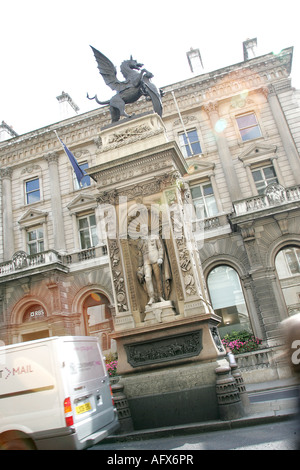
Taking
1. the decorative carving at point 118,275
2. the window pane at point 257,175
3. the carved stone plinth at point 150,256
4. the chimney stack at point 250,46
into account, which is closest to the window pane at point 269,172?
the window pane at point 257,175

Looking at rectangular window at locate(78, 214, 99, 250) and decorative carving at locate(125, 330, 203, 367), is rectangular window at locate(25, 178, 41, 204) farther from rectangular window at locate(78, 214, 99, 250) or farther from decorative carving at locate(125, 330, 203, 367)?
decorative carving at locate(125, 330, 203, 367)

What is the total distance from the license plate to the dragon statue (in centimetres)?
705

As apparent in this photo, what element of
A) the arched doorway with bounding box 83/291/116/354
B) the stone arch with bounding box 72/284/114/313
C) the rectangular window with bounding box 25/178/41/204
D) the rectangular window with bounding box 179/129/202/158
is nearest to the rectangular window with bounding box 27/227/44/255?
the rectangular window with bounding box 25/178/41/204

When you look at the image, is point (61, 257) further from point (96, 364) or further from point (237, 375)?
point (237, 375)

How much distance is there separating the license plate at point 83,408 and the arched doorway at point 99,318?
539 inches

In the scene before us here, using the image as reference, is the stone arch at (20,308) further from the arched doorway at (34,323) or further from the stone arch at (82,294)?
the stone arch at (82,294)

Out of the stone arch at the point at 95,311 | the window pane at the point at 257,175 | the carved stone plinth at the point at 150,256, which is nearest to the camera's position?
the carved stone plinth at the point at 150,256

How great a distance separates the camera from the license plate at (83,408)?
5.93m

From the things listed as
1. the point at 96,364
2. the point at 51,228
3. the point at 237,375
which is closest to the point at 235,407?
the point at 237,375

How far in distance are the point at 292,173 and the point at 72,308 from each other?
48.5ft

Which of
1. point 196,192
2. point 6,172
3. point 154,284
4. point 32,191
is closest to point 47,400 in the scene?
point 154,284

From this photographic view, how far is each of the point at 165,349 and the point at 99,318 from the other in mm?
14162

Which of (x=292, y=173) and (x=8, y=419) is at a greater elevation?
(x=292, y=173)
